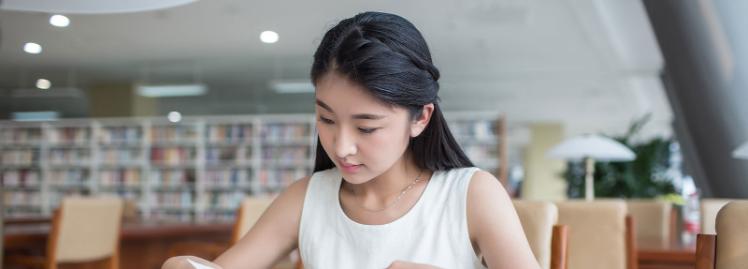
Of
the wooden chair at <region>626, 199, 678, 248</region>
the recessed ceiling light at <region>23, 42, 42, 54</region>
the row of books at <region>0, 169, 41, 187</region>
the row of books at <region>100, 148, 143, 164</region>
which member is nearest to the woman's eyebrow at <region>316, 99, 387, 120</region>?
the recessed ceiling light at <region>23, 42, 42, 54</region>

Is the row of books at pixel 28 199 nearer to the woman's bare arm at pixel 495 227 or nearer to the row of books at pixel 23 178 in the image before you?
the row of books at pixel 23 178

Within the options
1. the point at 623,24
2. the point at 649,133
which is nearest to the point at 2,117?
the point at 623,24

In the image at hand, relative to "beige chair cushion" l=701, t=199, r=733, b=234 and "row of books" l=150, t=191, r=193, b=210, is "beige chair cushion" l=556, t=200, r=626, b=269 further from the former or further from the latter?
"row of books" l=150, t=191, r=193, b=210

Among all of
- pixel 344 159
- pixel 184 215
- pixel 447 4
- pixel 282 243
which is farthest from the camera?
pixel 184 215

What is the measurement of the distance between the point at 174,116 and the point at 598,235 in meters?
7.33

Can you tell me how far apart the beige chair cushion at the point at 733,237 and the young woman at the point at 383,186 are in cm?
35

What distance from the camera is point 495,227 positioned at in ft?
3.41

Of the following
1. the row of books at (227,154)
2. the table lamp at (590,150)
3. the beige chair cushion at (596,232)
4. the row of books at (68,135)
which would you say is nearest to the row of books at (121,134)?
the row of books at (68,135)

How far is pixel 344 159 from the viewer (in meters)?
1.02

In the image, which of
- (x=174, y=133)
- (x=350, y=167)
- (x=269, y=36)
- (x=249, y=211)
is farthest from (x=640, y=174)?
(x=350, y=167)

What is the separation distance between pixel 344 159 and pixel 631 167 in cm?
771

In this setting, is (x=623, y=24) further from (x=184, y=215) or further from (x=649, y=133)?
(x=649, y=133)

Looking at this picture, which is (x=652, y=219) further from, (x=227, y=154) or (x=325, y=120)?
(x=227, y=154)

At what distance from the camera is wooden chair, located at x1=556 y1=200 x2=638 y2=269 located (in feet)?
9.30
